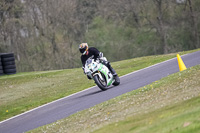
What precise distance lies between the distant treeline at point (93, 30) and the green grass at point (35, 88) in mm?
23076

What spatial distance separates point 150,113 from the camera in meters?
8.17

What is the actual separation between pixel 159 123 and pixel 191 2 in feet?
158

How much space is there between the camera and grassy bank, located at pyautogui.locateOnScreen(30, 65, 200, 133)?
6.57 meters

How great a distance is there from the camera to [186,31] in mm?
55812

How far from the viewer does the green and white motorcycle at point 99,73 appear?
1498 cm

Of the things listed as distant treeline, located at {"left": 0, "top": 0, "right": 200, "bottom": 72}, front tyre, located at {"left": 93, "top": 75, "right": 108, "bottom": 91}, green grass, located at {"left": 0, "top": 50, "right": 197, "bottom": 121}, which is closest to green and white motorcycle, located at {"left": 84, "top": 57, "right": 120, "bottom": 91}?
front tyre, located at {"left": 93, "top": 75, "right": 108, "bottom": 91}

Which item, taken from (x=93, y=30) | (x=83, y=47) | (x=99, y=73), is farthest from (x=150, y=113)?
(x=93, y=30)

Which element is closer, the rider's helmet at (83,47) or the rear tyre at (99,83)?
the rear tyre at (99,83)

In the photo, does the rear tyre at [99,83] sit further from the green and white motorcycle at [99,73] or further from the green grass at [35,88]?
the green grass at [35,88]

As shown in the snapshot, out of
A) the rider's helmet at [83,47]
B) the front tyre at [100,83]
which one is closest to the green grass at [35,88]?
the front tyre at [100,83]

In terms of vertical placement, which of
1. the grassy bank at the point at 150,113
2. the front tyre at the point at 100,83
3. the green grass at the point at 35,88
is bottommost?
the green grass at the point at 35,88

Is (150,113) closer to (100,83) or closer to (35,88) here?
(100,83)

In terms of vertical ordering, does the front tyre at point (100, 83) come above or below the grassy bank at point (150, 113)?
below

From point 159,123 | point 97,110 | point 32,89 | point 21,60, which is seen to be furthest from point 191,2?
point 159,123
